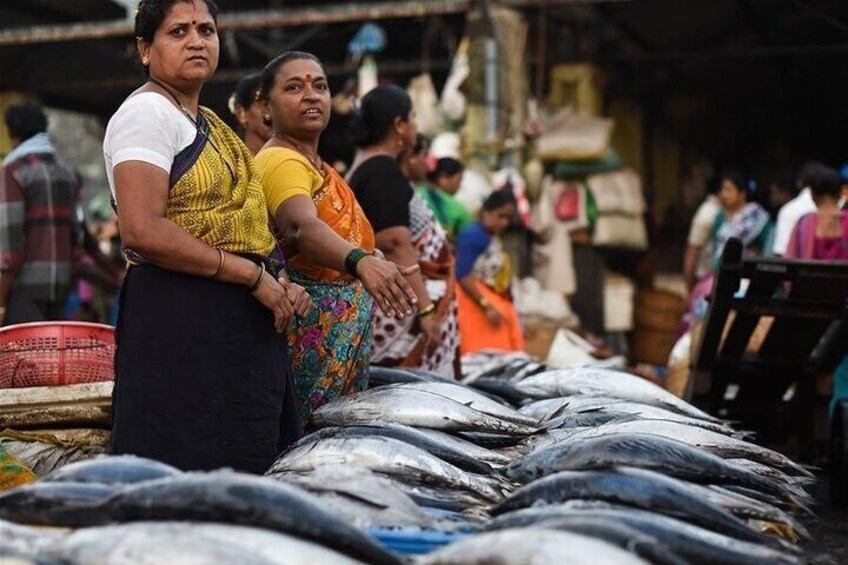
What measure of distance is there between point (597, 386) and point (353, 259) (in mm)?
1668

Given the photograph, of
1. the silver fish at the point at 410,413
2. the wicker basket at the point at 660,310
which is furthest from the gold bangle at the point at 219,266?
the wicker basket at the point at 660,310

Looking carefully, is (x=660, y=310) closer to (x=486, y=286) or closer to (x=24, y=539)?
(x=486, y=286)

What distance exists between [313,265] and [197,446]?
3.31 ft

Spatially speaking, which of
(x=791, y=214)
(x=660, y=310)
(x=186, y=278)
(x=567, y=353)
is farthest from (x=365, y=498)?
(x=660, y=310)

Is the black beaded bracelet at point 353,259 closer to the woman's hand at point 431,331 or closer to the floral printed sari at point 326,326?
the floral printed sari at point 326,326

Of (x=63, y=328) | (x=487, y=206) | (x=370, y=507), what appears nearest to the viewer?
(x=370, y=507)

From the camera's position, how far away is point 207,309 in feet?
13.1

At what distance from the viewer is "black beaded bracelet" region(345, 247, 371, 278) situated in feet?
14.5

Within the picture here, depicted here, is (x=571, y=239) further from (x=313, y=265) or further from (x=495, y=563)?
(x=495, y=563)

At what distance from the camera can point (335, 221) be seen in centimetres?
484

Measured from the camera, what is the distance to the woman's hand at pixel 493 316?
9.20m

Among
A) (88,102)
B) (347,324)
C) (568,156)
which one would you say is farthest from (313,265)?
(88,102)

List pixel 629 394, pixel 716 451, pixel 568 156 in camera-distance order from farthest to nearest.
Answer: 1. pixel 568 156
2. pixel 629 394
3. pixel 716 451

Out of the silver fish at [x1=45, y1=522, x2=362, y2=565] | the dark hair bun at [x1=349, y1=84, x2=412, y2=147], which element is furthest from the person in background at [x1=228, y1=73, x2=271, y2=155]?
the silver fish at [x1=45, y1=522, x2=362, y2=565]
